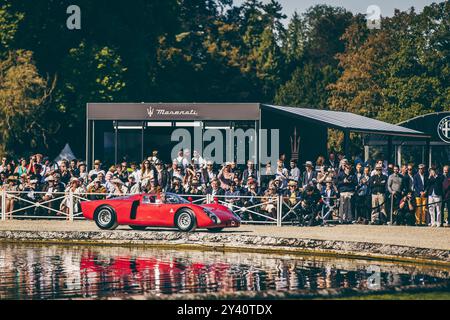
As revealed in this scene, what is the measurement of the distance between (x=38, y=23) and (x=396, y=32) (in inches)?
1197

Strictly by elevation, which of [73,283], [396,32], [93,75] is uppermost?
[396,32]

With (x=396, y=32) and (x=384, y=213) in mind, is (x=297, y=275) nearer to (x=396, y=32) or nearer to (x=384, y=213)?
(x=384, y=213)

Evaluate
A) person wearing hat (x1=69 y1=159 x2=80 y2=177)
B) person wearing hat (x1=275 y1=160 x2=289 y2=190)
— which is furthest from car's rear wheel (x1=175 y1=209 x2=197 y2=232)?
person wearing hat (x1=69 y1=159 x2=80 y2=177)

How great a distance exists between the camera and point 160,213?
3011 cm

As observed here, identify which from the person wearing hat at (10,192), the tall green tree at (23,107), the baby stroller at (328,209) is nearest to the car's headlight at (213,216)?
the baby stroller at (328,209)

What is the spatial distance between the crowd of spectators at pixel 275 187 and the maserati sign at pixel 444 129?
1309cm

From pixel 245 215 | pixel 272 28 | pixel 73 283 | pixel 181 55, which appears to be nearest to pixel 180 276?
pixel 73 283

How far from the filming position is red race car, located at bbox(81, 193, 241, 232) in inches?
1163

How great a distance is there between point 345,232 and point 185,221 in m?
4.43

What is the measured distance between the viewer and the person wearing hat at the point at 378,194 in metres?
32.6

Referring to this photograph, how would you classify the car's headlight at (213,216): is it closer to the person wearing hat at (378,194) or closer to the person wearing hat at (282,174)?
the person wearing hat at (282,174)

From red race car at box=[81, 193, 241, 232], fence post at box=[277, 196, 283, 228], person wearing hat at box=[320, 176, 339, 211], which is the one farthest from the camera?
person wearing hat at box=[320, 176, 339, 211]

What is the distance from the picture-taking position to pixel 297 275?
2047 cm

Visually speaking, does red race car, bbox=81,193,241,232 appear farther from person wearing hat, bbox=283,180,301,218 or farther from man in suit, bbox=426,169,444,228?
man in suit, bbox=426,169,444,228
